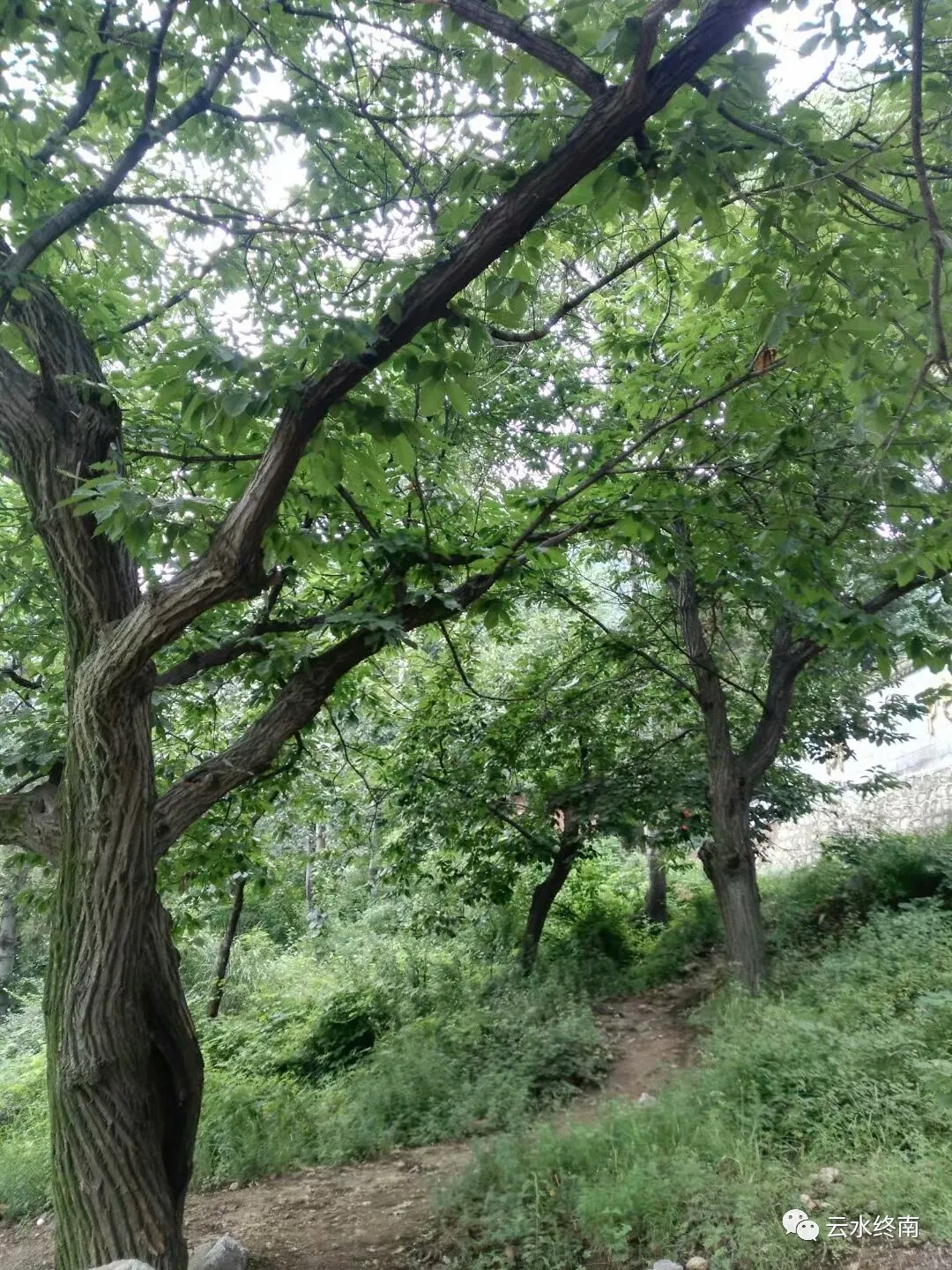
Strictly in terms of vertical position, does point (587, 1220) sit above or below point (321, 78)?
below

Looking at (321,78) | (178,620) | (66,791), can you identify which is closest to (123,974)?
(66,791)

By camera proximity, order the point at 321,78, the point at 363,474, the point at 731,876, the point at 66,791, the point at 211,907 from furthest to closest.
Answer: the point at 211,907, the point at 731,876, the point at 321,78, the point at 66,791, the point at 363,474

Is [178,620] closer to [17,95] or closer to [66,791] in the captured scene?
[66,791]

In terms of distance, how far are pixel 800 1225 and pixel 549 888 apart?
252 inches

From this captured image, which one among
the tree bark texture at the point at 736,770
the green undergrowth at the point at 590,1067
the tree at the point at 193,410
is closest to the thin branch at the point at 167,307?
the tree at the point at 193,410

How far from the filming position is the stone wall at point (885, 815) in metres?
12.3

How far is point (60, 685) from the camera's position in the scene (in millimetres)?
5715

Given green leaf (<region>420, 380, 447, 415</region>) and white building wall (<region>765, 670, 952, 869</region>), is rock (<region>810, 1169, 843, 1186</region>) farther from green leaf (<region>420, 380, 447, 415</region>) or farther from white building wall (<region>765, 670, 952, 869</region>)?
white building wall (<region>765, 670, 952, 869</region>)

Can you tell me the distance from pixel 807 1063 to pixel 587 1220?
1.77 metres

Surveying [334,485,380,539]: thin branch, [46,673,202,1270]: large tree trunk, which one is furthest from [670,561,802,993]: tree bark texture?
[46,673,202,1270]: large tree trunk

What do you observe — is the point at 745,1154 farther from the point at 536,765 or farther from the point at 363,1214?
the point at 536,765

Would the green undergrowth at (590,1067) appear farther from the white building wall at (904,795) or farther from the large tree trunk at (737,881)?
the white building wall at (904,795)

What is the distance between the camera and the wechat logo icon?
3564 millimetres

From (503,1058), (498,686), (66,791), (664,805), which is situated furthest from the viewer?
(498,686)
